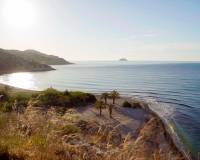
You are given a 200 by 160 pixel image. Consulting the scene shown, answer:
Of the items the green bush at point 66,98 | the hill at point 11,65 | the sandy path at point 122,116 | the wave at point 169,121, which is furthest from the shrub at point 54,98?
the hill at point 11,65

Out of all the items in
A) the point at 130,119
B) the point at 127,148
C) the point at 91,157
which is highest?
the point at 127,148

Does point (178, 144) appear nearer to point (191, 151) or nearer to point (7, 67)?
point (191, 151)

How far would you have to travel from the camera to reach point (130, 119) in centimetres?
3794

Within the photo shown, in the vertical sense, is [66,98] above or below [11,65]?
below

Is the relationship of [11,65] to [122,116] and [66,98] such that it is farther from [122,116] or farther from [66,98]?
[122,116]

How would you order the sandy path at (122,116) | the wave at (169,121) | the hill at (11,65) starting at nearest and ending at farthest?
the wave at (169,121)
the sandy path at (122,116)
the hill at (11,65)

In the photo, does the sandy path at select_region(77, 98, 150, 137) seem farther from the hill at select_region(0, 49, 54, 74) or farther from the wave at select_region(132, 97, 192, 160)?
the hill at select_region(0, 49, 54, 74)

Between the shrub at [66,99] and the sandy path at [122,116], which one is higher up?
the shrub at [66,99]

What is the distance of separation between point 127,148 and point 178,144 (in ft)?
76.1

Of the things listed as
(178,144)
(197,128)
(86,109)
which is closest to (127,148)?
(178,144)

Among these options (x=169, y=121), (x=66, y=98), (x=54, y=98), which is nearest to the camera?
(x=169, y=121)

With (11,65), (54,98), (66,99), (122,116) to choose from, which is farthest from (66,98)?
(11,65)

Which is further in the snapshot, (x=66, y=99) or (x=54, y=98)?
(x=66, y=99)

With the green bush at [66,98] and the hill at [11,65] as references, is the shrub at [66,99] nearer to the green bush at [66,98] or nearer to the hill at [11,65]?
the green bush at [66,98]
